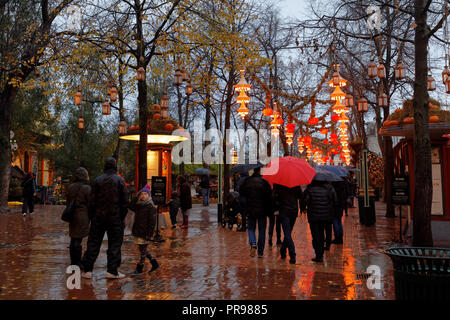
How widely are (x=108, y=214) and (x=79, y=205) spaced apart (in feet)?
2.44

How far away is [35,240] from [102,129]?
63.9ft

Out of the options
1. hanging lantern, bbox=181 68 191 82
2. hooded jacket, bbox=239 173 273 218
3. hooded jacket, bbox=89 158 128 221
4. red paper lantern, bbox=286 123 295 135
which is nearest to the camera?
hooded jacket, bbox=89 158 128 221

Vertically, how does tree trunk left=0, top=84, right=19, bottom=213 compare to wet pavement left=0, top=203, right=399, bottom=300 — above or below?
above

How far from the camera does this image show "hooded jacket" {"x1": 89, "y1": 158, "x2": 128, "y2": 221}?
256 inches

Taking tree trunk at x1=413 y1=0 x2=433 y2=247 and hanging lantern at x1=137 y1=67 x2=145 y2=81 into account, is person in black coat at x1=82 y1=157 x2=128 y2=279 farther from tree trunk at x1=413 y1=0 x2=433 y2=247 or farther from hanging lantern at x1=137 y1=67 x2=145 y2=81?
tree trunk at x1=413 y1=0 x2=433 y2=247

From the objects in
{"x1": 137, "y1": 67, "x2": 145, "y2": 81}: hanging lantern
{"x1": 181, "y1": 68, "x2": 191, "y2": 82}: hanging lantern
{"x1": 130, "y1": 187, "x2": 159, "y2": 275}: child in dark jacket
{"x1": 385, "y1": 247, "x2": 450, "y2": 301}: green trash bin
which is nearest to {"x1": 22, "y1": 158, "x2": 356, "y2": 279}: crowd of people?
{"x1": 130, "y1": 187, "x2": 159, "y2": 275}: child in dark jacket

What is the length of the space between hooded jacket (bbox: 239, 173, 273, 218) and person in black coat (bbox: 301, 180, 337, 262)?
88cm

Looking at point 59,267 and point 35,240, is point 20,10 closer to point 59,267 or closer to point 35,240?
point 35,240

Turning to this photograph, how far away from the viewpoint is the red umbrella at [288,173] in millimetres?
7980

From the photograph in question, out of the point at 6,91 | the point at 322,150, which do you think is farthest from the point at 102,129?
the point at 322,150

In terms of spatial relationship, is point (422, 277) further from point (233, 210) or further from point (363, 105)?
point (363, 105)

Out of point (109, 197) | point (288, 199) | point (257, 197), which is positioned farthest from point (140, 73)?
point (288, 199)

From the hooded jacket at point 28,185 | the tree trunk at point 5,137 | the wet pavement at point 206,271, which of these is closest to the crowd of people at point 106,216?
the wet pavement at point 206,271

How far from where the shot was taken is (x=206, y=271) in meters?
7.32
